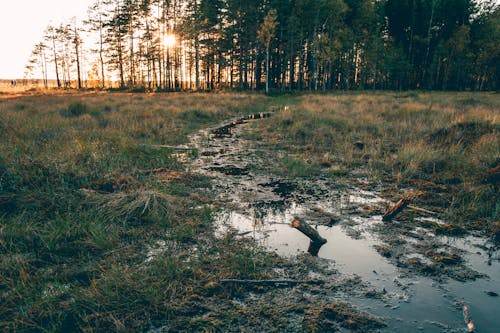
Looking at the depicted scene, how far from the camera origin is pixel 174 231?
378cm

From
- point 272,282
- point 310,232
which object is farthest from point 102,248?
point 310,232

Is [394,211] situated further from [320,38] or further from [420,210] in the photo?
[320,38]

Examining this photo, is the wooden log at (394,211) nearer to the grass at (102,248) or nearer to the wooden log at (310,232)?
the wooden log at (310,232)

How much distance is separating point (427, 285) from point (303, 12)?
38.1m

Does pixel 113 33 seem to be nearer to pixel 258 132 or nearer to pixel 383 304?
pixel 258 132

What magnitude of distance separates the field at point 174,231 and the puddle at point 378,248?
0.11 m

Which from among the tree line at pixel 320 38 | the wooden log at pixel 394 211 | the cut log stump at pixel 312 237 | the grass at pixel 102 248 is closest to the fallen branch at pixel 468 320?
the cut log stump at pixel 312 237

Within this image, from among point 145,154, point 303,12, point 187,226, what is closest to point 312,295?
point 187,226

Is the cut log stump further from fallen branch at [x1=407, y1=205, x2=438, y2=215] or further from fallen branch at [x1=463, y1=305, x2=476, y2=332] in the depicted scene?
fallen branch at [x1=407, y1=205, x2=438, y2=215]

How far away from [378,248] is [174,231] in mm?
2634

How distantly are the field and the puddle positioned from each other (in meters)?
0.11

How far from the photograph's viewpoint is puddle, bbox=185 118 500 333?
2.54 metres

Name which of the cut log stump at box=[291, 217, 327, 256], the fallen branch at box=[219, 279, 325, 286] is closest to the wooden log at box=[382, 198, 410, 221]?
the cut log stump at box=[291, 217, 327, 256]

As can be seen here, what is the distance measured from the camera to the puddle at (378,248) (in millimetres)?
2543
